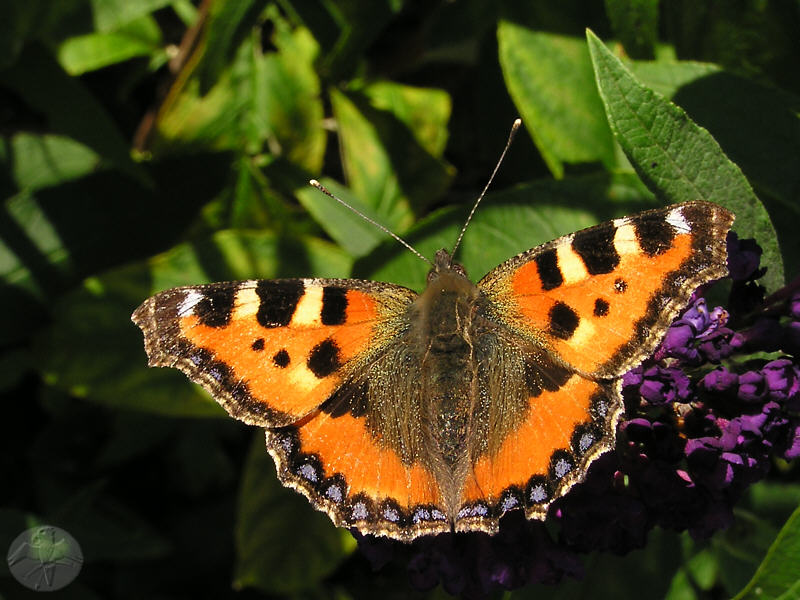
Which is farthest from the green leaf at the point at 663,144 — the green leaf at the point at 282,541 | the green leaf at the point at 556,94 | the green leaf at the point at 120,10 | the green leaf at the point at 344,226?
the green leaf at the point at 282,541

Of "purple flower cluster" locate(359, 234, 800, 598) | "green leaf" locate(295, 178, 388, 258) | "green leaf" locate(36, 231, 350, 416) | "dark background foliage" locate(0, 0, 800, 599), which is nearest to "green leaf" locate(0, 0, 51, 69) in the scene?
"dark background foliage" locate(0, 0, 800, 599)

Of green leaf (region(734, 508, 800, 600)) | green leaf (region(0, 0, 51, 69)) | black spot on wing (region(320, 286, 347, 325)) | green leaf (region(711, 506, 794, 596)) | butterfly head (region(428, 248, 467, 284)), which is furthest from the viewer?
green leaf (region(711, 506, 794, 596))

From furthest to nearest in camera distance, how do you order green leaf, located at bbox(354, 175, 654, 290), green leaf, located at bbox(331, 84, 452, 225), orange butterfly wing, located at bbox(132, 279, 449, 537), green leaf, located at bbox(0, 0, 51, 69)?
green leaf, located at bbox(331, 84, 452, 225) < green leaf, located at bbox(0, 0, 51, 69) < green leaf, located at bbox(354, 175, 654, 290) < orange butterfly wing, located at bbox(132, 279, 449, 537)

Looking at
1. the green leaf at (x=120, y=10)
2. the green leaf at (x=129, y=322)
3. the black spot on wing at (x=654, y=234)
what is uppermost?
the green leaf at (x=120, y=10)

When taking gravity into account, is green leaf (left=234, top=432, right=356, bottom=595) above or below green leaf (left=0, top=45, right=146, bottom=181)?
below

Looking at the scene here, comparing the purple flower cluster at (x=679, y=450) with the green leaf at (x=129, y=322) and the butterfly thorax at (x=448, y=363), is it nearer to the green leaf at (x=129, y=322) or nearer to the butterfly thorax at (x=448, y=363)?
the butterfly thorax at (x=448, y=363)

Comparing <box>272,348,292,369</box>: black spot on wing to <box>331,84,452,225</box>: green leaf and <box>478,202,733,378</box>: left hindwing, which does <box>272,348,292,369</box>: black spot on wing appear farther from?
<box>331,84,452,225</box>: green leaf

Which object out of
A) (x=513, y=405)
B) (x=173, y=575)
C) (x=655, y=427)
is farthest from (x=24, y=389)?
(x=655, y=427)

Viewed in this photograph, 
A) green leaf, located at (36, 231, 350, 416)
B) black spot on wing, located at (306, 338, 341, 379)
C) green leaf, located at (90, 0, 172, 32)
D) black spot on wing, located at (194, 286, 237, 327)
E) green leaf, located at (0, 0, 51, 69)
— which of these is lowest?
green leaf, located at (36, 231, 350, 416)
